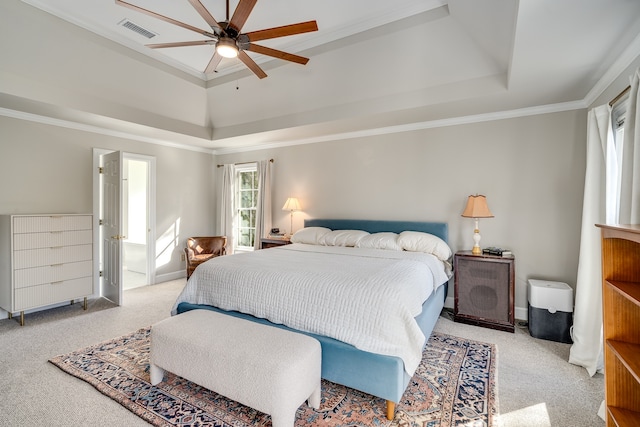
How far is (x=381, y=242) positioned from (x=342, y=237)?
57 centimetres

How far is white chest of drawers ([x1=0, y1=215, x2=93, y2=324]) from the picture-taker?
10.8 ft

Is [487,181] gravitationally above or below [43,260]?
above

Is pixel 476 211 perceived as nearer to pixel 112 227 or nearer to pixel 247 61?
pixel 247 61

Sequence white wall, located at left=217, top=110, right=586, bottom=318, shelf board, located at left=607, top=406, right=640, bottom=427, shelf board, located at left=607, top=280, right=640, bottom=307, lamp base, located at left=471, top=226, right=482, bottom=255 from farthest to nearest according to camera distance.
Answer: lamp base, located at left=471, top=226, right=482, bottom=255
white wall, located at left=217, top=110, right=586, bottom=318
shelf board, located at left=607, top=406, right=640, bottom=427
shelf board, located at left=607, top=280, right=640, bottom=307

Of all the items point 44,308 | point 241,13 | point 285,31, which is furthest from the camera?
point 44,308

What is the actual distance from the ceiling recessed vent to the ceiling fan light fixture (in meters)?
1.47

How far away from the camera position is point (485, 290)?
3268 millimetres

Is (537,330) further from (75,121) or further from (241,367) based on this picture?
(75,121)

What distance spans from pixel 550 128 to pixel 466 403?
2.98 meters

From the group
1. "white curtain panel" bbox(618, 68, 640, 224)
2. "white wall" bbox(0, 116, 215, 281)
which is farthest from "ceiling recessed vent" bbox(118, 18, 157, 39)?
"white curtain panel" bbox(618, 68, 640, 224)

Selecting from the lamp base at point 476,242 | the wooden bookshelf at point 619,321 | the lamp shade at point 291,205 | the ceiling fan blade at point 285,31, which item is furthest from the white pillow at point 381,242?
the ceiling fan blade at point 285,31

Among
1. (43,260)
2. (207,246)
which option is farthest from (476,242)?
(43,260)

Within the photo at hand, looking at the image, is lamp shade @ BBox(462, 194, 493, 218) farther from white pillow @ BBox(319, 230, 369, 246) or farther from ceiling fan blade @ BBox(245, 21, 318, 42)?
ceiling fan blade @ BBox(245, 21, 318, 42)

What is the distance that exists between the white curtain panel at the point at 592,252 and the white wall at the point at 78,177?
5.53m
